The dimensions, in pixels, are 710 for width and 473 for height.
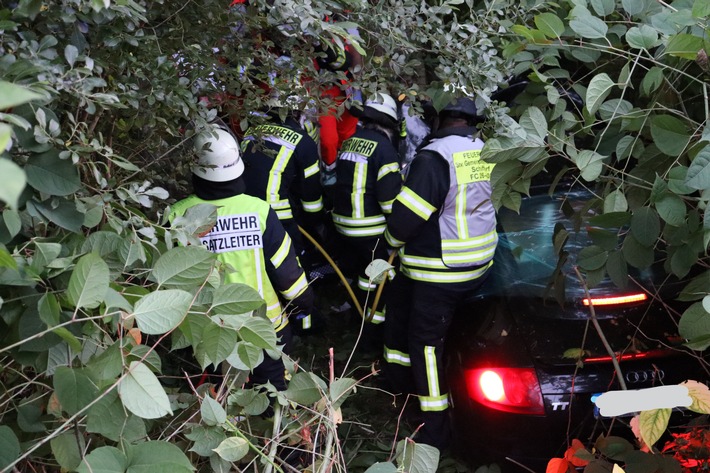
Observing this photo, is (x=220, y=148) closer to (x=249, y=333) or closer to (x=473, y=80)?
(x=473, y=80)

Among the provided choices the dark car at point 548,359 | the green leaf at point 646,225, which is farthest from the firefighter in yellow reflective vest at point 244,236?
the green leaf at point 646,225

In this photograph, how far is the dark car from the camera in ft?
10.9

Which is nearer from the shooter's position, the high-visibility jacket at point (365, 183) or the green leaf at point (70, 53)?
the green leaf at point (70, 53)

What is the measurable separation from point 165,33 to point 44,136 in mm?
931

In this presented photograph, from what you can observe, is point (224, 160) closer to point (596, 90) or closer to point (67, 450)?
point (596, 90)

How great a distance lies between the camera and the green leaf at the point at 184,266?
4.53 ft

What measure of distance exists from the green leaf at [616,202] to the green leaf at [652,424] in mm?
642

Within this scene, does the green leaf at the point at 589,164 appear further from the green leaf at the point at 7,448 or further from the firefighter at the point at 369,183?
the firefighter at the point at 369,183

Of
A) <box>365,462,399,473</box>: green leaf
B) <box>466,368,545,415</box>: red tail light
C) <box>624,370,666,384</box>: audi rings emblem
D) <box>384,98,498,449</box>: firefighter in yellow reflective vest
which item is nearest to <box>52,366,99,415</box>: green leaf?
<box>365,462,399,473</box>: green leaf

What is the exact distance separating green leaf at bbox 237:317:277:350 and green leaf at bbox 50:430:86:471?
355 mm

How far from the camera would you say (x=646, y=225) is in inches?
80.6

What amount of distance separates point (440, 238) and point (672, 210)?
229 centimetres

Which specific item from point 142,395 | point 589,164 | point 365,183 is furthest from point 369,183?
point 142,395

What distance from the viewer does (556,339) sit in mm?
3426
